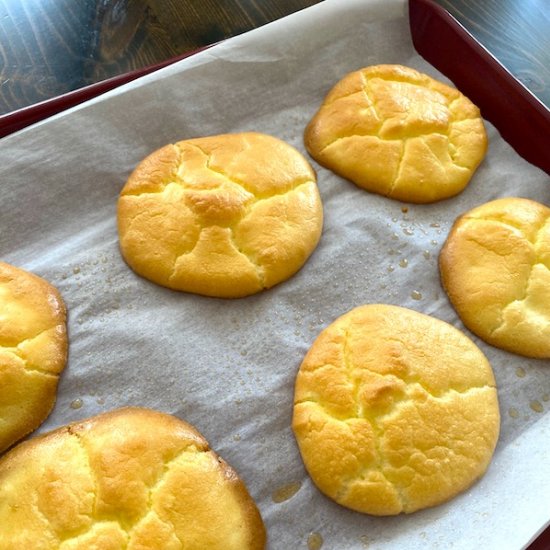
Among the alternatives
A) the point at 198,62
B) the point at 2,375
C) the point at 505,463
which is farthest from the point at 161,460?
the point at 198,62

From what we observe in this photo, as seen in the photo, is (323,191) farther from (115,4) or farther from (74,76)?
(115,4)

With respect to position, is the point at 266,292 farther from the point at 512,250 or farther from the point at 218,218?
the point at 512,250

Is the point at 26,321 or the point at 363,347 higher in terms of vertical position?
the point at 26,321

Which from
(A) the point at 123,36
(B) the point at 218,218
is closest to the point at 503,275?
(B) the point at 218,218

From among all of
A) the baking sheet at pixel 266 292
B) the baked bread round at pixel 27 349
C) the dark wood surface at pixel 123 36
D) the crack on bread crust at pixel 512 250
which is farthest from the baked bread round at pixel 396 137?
the baked bread round at pixel 27 349

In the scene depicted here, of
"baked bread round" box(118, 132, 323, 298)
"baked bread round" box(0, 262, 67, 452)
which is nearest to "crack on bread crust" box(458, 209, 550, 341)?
"baked bread round" box(118, 132, 323, 298)

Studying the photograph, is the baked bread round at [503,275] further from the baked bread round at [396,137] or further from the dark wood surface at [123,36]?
the dark wood surface at [123,36]
